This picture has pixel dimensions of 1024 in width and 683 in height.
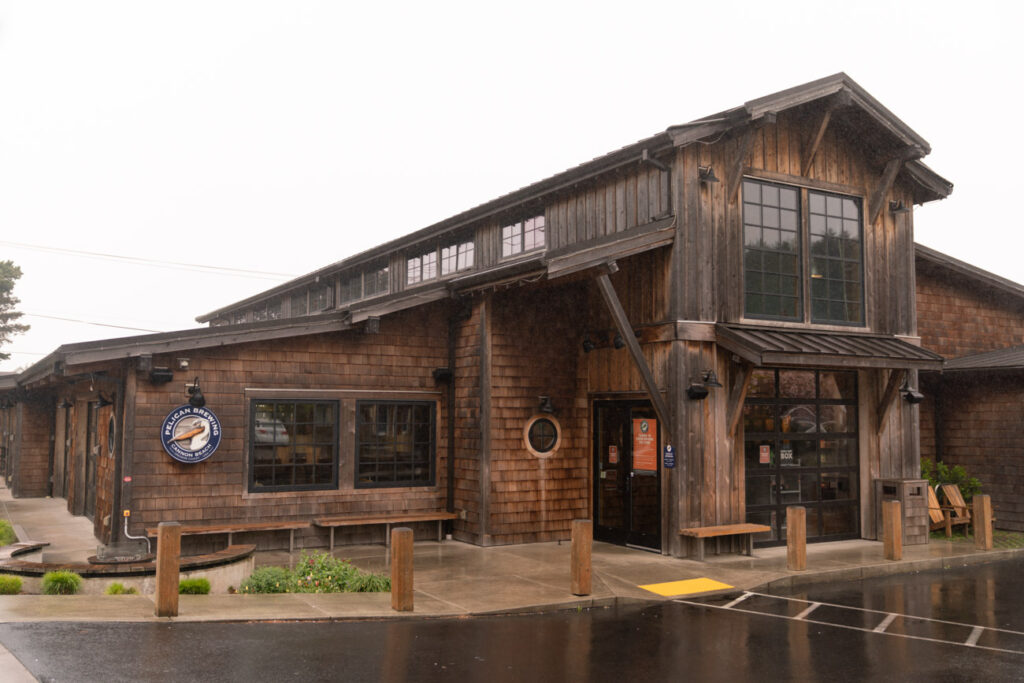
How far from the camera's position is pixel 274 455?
536 inches

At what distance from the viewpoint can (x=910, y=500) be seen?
47.5ft

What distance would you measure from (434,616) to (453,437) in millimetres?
6027

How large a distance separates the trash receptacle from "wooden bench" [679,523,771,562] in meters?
2.89

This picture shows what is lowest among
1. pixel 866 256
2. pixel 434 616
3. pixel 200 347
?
pixel 434 616

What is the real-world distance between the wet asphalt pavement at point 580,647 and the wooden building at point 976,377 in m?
7.85

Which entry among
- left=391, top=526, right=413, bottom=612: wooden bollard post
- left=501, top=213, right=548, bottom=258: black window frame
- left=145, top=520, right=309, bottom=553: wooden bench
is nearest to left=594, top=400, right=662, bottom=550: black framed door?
left=501, top=213, right=548, bottom=258: black window frame

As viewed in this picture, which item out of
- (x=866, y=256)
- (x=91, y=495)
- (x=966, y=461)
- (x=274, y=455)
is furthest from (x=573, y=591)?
(x=966, y=461)

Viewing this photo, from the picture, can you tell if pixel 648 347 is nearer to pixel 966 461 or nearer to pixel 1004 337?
pixel 966 461

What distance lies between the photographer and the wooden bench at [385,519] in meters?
13.6

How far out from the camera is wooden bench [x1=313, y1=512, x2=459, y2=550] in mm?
13609

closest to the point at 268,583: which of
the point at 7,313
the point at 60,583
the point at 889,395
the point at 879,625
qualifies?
the point at 60,583

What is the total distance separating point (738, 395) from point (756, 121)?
163 inches

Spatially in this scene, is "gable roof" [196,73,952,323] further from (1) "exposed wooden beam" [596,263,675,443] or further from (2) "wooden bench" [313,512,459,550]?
(2) "wooden bench" [313,512,459,550]

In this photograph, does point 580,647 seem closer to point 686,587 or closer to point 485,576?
point 686,587
